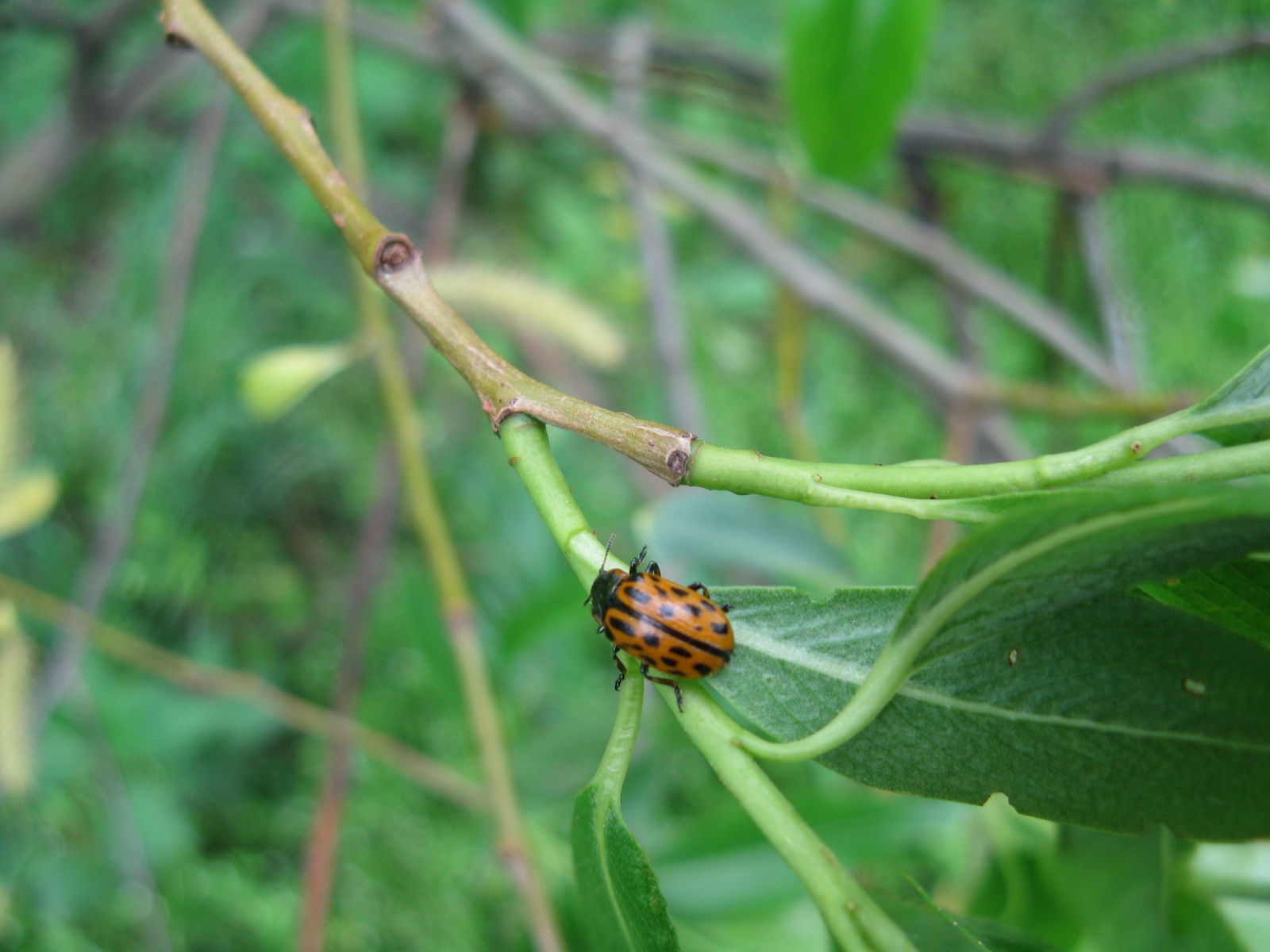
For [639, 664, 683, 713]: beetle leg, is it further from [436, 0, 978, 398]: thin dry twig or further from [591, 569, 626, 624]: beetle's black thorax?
[436, 0, 978, 398]: thin dry twig

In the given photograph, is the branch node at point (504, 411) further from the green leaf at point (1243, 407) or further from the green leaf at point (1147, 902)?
the green leaf at point (1147, 902)

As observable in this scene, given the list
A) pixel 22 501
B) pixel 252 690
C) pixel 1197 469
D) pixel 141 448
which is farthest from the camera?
pixel 141 448

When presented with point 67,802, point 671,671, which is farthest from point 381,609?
point 671,671

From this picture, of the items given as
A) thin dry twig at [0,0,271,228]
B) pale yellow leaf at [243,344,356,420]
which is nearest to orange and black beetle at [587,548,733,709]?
pale yellow leaf at [243,344,356,420]

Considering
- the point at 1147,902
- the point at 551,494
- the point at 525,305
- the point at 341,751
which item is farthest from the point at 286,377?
the point at 1147,902

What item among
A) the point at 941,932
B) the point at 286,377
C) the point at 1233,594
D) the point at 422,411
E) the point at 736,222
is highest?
the point at 422,411

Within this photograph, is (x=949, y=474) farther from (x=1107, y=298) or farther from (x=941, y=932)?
(x=1107, y=298)

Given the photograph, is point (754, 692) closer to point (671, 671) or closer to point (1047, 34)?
point (671, 671)
